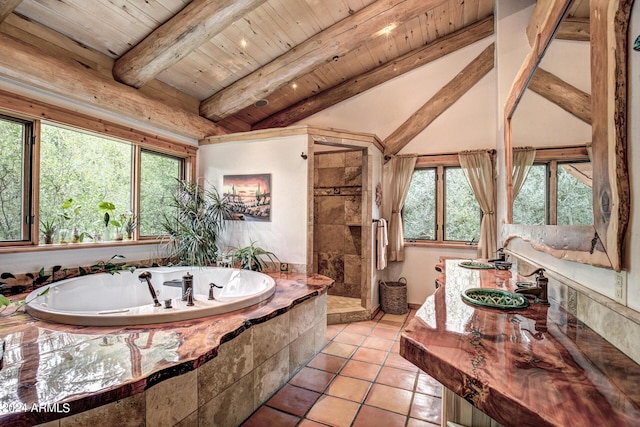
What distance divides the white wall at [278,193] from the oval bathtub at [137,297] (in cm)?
61

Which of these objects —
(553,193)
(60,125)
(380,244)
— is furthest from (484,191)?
(60,125)

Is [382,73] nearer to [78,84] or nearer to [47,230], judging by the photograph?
[78,84]

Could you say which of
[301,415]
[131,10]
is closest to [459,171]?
[301,415]

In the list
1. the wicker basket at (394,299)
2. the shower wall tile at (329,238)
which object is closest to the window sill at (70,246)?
the shower wall tile at (329,238)

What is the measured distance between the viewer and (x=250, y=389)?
1.91 m

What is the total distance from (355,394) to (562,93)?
2.23 m

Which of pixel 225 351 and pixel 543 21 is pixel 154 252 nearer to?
pixel 225 351

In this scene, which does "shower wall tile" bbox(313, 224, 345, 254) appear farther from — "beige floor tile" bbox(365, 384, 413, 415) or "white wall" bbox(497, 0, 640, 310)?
"beige floor tile" bbox(365, 384, 413, 415)

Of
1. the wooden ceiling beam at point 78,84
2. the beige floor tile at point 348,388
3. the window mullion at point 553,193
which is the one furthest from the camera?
the wooden ceiling beam at point 78,84

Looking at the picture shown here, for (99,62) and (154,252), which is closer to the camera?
(99,62)

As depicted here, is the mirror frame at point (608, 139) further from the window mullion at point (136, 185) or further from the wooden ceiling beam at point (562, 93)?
the window mullion at point (136, 185)

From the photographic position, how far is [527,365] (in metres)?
0.84

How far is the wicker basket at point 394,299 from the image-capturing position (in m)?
3.99

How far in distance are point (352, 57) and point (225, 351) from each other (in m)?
3.90
